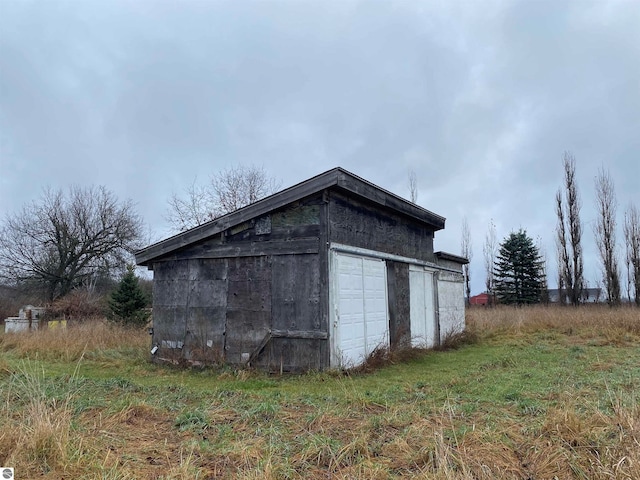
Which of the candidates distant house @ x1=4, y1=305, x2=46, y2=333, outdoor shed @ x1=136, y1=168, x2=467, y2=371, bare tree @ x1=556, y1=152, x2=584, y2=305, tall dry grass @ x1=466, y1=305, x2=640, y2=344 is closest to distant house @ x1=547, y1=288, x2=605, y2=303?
bare tree @ x1=556, y1=152, x2=584, y2=305

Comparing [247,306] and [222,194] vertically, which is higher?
[222,194]

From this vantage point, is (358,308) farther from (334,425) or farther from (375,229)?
(334,425)

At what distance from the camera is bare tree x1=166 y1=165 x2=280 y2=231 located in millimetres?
25906

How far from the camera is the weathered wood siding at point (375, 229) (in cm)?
805

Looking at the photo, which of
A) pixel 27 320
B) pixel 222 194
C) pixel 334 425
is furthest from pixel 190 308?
pixel 222 194

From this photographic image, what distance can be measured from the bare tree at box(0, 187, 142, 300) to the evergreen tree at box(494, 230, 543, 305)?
27.6m

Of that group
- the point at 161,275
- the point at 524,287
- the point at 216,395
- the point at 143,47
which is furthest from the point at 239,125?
the point at 524,287

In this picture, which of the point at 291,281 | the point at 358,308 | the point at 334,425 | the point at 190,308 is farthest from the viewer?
the point at 190,308

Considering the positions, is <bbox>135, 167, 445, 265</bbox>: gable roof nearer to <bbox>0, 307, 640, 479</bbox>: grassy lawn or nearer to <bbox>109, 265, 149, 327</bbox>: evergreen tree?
<bbox>0, 307, 640, 479</bbox>: grassy lawn

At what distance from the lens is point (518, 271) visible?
32406 mm

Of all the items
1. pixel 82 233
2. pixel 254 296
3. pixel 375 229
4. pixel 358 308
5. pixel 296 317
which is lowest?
pixel 296 317

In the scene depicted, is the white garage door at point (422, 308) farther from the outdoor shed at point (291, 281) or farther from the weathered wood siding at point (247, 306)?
the weathered wood siding at point (247, 306)

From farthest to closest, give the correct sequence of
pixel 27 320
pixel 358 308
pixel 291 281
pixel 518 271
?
1. pixel 518 271
2. pixel 27 320
3. pixel 358 308
4. pixel 291 281

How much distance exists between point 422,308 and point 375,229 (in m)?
3.08
